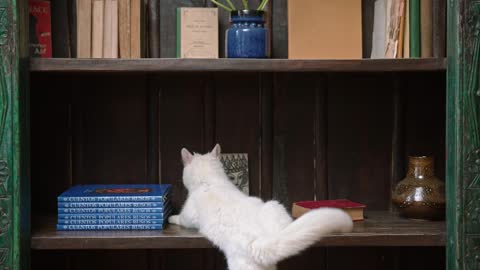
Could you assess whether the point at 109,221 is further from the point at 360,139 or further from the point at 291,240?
the point at 360,139

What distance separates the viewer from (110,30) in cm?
192

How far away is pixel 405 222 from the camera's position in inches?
77.1

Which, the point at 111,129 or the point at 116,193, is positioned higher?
the point at 111,129

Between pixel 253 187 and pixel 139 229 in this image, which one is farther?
pixel 253 187

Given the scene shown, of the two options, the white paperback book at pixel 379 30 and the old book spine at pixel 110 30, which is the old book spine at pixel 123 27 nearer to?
the old book spine at pixel 110 30

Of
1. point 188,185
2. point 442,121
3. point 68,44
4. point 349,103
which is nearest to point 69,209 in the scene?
point 188,185

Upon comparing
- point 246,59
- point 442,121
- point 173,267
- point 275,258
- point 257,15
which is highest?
point 257,15

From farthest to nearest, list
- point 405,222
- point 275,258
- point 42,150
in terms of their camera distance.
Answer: point 42,150 → point 405,222 → point 275,258

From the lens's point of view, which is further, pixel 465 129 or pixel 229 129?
pixel 229 129

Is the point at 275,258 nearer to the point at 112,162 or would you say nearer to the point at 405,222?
the point at 405,222

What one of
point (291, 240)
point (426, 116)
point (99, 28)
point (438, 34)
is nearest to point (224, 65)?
point (99, 28)

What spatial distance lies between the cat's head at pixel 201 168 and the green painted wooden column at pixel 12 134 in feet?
1.48

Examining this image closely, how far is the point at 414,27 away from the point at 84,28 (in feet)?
2.89

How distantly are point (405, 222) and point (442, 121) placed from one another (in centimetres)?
38
